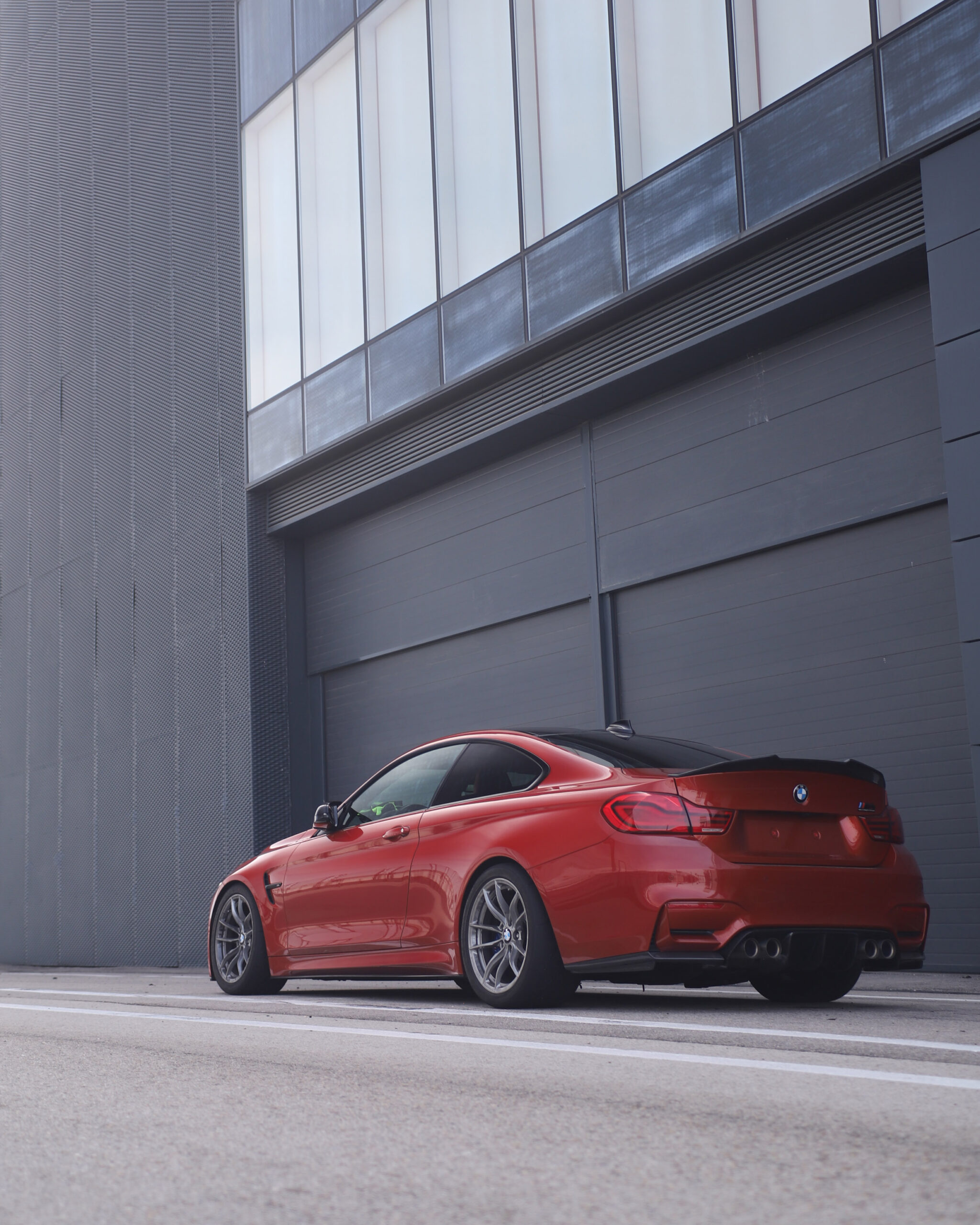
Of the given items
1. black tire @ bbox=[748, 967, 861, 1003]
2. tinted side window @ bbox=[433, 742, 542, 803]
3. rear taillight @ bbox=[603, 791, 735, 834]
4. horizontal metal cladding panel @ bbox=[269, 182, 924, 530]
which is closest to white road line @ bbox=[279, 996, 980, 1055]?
rear taillight @ bbox=[603, 791, 735, 834]

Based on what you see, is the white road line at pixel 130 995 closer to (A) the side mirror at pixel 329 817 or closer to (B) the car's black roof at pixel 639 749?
(A) the side mirror at pixel 329 817

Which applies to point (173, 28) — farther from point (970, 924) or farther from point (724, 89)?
point (970, 924)

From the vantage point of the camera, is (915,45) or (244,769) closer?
(915,45)

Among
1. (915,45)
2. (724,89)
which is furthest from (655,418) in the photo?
(915,45)

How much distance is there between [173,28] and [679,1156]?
21.3 m

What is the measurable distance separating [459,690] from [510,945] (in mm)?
9207

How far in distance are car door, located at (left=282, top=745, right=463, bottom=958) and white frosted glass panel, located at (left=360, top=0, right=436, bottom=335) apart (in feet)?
28.3

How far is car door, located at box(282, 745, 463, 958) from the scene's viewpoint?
26.8ft

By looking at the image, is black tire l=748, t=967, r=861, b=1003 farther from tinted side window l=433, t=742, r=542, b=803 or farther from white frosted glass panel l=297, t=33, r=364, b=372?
white frosted glass panel l=297, t=33, r=364, b=372

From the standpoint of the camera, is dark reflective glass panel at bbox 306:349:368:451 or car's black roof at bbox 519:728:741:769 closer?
car's black roof at bbox 519:728:741:769

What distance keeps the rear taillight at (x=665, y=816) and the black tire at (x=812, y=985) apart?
4.03ft

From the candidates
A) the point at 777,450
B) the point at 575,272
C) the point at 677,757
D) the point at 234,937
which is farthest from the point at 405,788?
the point at 575,272

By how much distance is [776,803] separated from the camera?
22.5 feet

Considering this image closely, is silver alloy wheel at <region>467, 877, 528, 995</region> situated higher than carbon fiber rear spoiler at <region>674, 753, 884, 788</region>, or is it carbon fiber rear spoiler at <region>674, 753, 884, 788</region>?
carbon fiber rear spoiler at <region>674, 753, 884, 788</region>
